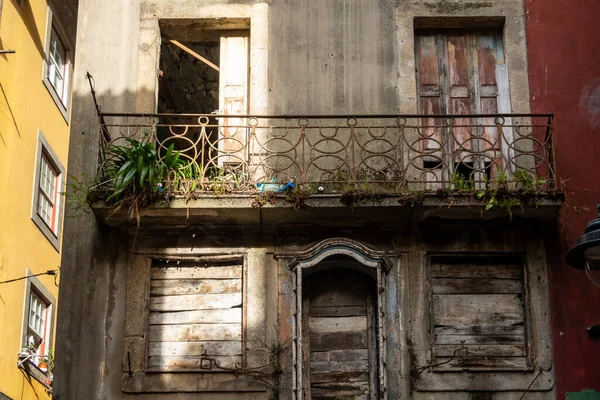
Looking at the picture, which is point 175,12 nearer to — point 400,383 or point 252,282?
point 252,282

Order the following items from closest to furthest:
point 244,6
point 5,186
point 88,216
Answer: point 88,216, point 244,6, point 5,186

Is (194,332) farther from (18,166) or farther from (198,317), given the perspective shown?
(18,166)

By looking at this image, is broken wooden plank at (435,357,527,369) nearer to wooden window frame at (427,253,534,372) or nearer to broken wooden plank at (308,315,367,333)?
wooden window frame at (427,253,534,372)

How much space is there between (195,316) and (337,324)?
155 cm

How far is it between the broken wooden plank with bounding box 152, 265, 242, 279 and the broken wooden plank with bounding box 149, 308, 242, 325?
1.33 feet

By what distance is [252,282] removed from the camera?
487 inches

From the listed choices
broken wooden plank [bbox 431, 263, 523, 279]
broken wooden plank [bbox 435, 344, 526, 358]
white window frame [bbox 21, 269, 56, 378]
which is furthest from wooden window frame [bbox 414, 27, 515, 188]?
white window frame [bbox 21, 269, 56, 378]

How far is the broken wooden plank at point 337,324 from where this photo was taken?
40.2 feet

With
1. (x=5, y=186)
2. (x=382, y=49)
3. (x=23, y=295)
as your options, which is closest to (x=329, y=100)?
(x=382, y=49)

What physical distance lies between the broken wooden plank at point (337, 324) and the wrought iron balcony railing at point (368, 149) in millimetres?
1438

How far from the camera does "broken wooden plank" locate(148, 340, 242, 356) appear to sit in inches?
477

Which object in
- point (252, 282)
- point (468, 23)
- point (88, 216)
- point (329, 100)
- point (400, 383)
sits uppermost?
point (468, 23)

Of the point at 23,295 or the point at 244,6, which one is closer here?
the point at 244,6

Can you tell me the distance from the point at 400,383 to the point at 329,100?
3.48 metres
